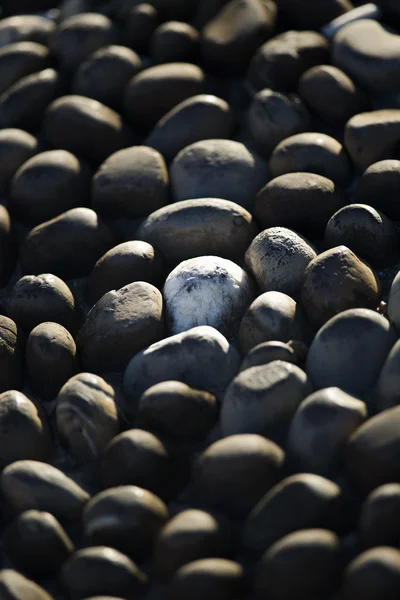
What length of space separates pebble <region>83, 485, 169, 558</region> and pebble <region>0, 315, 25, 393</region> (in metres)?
0.37

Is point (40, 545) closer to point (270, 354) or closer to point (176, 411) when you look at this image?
point (176, 411)

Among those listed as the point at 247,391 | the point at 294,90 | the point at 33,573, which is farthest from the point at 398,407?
the point at 294,90

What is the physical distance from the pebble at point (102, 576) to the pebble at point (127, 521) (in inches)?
1.2

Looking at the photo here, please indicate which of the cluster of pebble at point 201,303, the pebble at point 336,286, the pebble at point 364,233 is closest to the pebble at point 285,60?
the cluster of pebble at point 201,303

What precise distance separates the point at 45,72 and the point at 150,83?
29 centimetres

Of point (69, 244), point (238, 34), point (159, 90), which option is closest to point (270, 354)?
point (69, 244)

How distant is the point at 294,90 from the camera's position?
6.20ft

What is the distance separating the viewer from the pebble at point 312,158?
169cm

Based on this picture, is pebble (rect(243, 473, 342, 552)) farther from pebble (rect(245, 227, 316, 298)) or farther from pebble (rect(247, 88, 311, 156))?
pebble (rect(247, 88, 311, 156))

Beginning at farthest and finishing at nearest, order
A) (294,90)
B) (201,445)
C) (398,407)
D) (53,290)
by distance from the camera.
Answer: (294,90) < (53,290) < (201,445) < (398,407)

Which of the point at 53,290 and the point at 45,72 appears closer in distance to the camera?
the point at 53,290

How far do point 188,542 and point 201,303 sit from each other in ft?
1.54

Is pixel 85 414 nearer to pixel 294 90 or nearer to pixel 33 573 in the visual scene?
pixel 33 573

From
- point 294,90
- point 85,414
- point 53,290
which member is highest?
point 294,90
